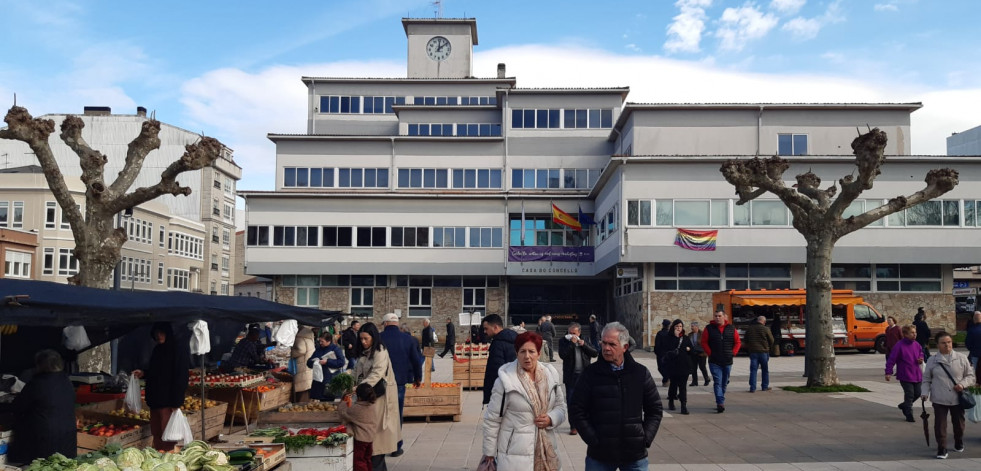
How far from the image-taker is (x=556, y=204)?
45.2 meters

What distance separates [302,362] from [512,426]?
10.8m

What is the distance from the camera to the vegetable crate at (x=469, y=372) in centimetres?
2070

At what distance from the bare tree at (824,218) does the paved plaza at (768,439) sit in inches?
53.8

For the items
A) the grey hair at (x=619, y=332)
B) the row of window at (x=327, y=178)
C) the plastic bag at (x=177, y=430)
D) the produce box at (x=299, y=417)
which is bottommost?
the plastic bag at (x=177, y=430)

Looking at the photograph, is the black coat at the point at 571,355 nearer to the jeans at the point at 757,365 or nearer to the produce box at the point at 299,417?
the produce box at the point at 299,417

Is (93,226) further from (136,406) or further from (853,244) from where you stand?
(853,244)

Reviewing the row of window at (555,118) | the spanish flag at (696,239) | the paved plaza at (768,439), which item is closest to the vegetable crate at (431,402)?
the paved plaza at (768,439)

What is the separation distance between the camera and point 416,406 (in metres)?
14.5

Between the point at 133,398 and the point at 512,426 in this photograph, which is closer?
the point at 512,426

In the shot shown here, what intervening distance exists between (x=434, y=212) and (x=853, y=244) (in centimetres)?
2092

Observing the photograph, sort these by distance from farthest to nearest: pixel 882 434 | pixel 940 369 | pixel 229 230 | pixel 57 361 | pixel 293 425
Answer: pixel 229 230 → pixel 882 434 → pixel 940 369 → pixel 293 425 → pixel 57 361

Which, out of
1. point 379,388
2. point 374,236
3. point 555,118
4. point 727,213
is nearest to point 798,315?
point 727,213

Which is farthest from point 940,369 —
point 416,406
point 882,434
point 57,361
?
point 57,361

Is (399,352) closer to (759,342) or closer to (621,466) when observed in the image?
(621,466)
